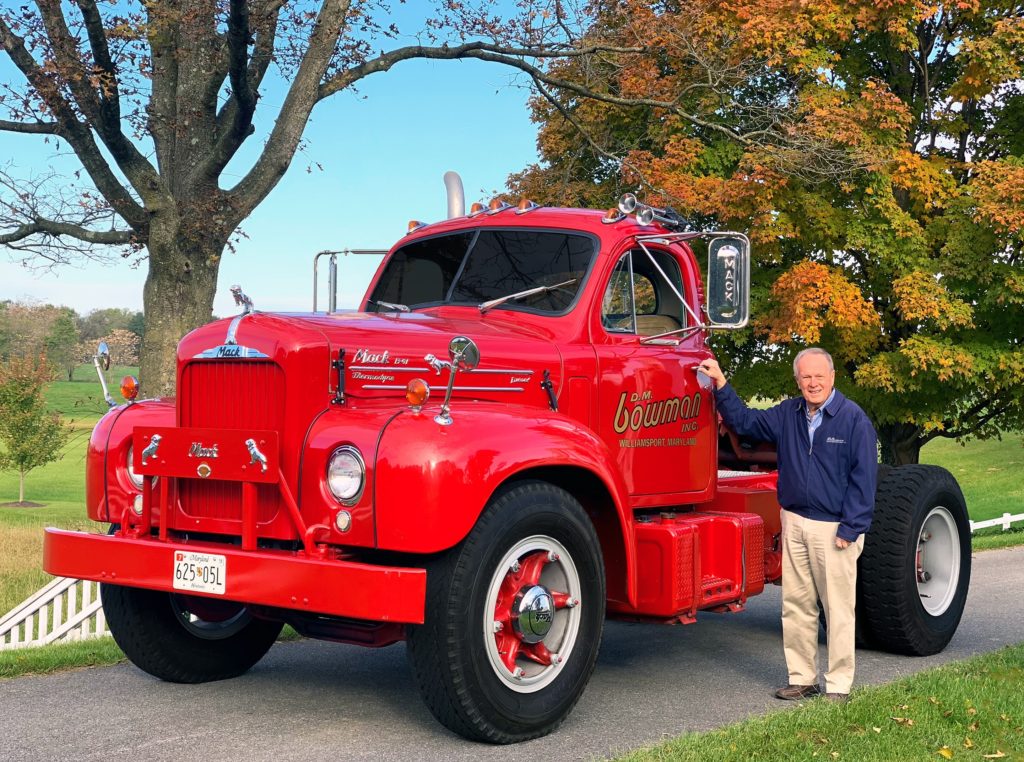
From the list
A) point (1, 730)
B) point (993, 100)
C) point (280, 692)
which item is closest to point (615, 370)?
point (280, 692)

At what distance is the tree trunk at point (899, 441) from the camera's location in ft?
67.5

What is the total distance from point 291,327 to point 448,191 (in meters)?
2.56

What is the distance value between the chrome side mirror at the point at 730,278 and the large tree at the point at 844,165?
9.13 m

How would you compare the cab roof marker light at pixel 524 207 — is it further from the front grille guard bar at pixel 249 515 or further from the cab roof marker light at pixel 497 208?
the front grille guard bar at pixel 249 515

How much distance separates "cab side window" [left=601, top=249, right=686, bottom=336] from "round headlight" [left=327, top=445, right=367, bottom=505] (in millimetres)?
1949

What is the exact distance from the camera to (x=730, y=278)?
20.6ft

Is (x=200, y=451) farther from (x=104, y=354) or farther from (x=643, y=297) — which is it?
(x=643, y=297)

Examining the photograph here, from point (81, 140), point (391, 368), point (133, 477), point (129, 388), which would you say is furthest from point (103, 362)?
point (81, 140)

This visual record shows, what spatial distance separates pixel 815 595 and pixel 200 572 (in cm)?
308

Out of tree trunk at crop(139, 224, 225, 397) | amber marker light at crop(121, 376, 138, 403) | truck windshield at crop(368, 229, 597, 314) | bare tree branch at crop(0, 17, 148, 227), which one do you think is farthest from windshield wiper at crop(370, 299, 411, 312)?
bare tree branch at crop(0, 17, 148, 227)

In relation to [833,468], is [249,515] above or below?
below

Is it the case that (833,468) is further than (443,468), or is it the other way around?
(833,468)

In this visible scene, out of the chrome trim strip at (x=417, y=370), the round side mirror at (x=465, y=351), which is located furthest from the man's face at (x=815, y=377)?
the round side mirror at (x=465, y=351)

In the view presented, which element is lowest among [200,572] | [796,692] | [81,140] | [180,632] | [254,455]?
[796,692]
